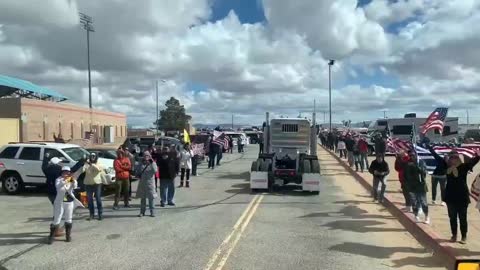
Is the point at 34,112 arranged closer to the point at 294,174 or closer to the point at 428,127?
the point at 294,174

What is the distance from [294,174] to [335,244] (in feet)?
32.3

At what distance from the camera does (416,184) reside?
1259 centimetres

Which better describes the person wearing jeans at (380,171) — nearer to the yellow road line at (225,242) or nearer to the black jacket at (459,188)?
the yellow road line at (225,242)

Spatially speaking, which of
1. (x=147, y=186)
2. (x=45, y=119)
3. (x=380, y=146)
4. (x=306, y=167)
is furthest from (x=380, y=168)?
(x=45, y=119)

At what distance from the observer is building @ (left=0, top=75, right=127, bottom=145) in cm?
4429

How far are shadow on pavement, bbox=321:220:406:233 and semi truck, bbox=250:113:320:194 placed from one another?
5.89 meters

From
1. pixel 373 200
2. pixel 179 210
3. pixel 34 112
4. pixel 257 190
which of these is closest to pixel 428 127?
pixel 373 200

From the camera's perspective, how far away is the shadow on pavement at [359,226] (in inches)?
472

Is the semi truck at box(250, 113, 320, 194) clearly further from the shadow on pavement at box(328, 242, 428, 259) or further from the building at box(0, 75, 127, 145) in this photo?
the building at box(0, 75, 127, 145)

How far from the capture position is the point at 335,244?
1025cm

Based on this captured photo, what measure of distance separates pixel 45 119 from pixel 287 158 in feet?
116

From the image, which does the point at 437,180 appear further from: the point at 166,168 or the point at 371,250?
the point at 166,168

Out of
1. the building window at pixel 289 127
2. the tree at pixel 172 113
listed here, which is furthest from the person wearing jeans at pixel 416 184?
the tree at pixel 172 113

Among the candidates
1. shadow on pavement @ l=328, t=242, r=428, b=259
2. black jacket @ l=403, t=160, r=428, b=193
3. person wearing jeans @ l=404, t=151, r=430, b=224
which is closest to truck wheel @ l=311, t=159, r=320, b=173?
person wearing jeans @ l=404, t=151, r=430, b=224
